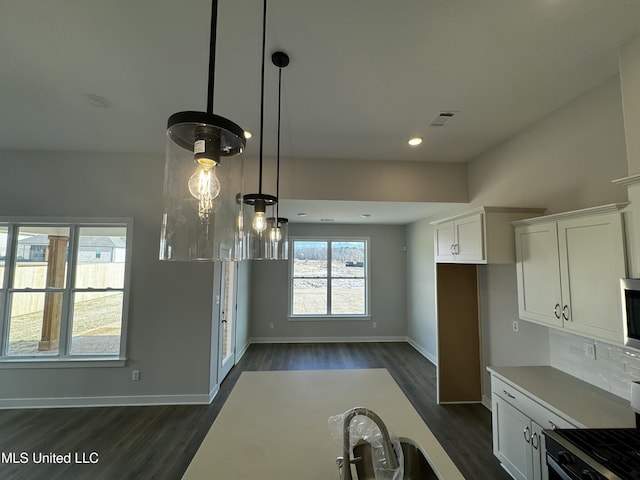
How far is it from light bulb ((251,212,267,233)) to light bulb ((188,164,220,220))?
81 cm

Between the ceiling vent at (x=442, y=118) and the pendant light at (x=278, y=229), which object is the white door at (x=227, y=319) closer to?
the pendant light at (x=278, y=229)

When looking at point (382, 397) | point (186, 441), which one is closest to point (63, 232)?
point (186, 441)

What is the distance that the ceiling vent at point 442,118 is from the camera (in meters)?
2.60

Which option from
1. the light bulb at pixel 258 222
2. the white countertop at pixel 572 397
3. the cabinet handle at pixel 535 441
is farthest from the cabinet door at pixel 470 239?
the light bulb at pixel 258 222

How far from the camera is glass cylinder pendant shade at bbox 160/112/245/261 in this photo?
2.76 feet

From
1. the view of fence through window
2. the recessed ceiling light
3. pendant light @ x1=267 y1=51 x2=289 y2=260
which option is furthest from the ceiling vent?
the view of fence through window

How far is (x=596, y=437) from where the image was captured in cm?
145

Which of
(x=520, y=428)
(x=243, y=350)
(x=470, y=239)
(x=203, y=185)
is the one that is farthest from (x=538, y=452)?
(x=243, y=350)

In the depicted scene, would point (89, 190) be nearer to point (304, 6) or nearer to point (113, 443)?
point (113, 443)

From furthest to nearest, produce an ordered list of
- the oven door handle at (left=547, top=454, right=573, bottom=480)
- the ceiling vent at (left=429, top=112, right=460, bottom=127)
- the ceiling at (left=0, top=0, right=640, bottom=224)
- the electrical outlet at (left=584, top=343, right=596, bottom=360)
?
1. the ceiling vent at (left=429, top=112, right=460, bottom=127)
2. the electrical outlet at (left=584, top=343, right=596, bottom=360)
3. the ceiling at (left=0, top=0, right=640, bottom=224)
4. the oven door handle at (left=547, top=454, right=573, bottom=480)

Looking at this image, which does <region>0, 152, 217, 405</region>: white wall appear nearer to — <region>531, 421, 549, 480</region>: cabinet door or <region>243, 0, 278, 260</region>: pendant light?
<region>243, 0, 278, 260</region>: pendant light

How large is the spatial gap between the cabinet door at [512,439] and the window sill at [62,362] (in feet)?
13.5

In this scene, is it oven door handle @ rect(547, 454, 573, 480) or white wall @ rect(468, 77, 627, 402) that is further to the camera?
white wall @ rect(468, 77, 627, 402)

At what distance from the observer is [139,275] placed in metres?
3.50
